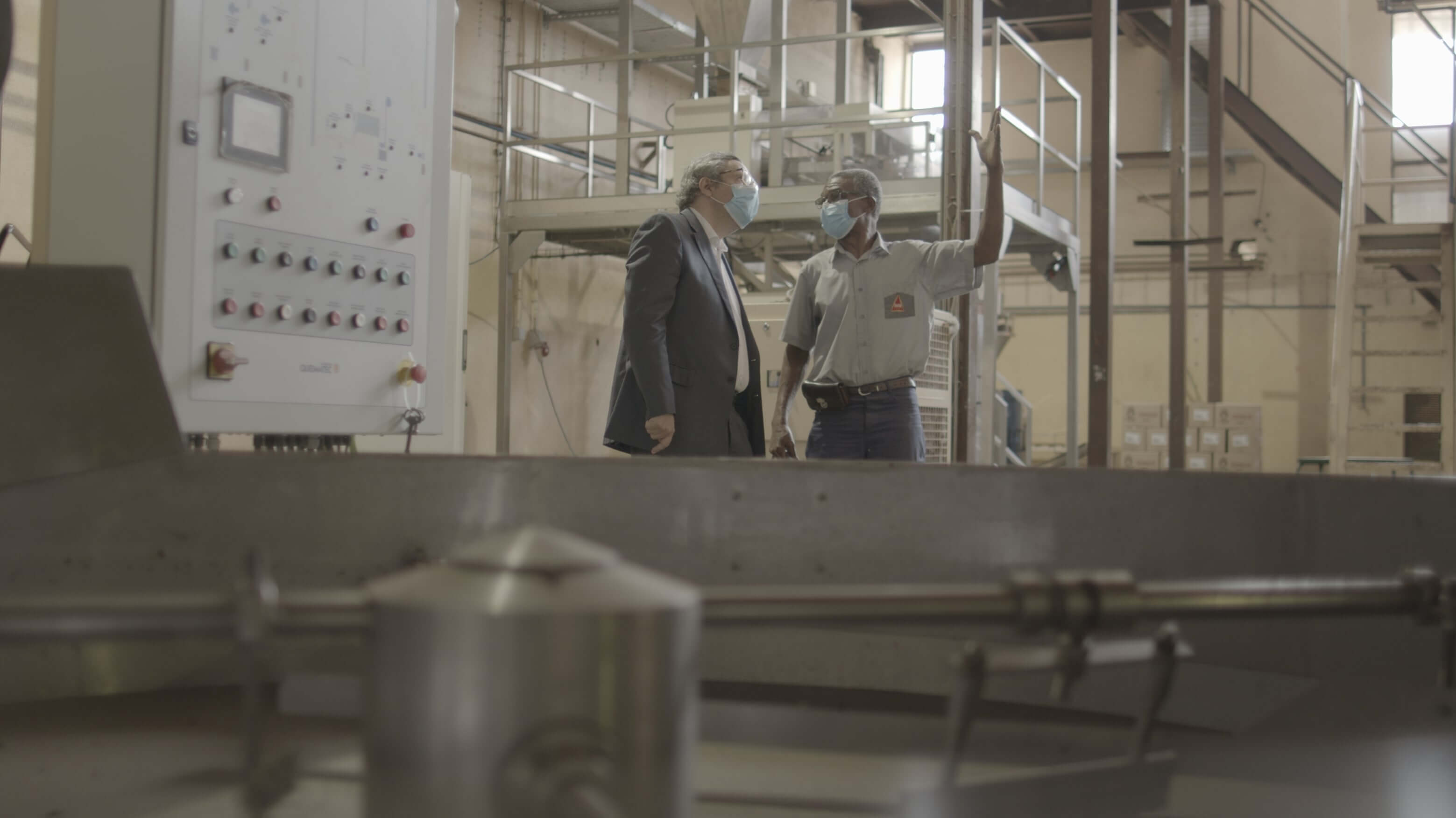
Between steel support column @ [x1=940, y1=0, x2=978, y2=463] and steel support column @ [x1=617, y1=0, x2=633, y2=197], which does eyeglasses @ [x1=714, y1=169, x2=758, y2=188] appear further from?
steel support column @ [x1=617, y1=0, x2=633, y2=197]

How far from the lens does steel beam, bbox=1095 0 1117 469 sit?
593 centimetres

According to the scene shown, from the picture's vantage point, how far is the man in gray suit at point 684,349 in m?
2.65

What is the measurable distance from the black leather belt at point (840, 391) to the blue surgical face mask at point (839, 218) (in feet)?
1.53

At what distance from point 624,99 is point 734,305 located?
441 centimetres

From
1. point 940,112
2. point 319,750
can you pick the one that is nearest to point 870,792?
point 319,750

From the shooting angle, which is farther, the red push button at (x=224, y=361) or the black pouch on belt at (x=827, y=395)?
the black pouch on belt at (x=827, y=395)

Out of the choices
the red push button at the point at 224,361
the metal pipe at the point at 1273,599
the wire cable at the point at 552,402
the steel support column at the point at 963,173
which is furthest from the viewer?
the wire cable at the point at 552,402

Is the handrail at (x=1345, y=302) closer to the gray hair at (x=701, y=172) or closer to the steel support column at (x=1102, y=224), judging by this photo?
the steel support column at (x=1102, y=224)

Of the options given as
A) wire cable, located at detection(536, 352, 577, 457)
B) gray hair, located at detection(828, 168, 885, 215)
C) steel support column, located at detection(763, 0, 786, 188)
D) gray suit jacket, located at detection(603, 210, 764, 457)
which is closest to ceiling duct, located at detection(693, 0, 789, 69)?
steel support column, located at detection(763, 0, 786, 188)

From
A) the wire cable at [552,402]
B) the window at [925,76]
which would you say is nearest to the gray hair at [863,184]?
the wire cable at [552,402]

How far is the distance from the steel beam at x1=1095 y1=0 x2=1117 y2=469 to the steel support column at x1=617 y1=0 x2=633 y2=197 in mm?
2744

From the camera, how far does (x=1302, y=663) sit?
1.55 metres

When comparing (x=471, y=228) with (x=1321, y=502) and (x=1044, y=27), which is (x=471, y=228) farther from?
(x=1044, y=27)

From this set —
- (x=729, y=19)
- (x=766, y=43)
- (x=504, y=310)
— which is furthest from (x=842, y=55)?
(x=504, y=310)
